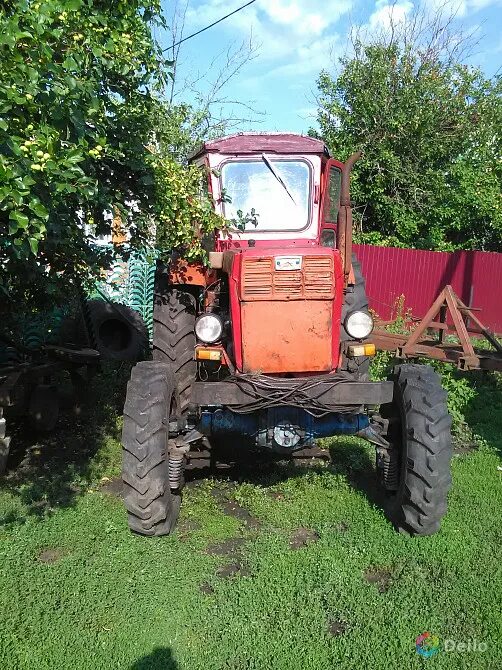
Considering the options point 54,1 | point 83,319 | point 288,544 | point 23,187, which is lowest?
point 288,544

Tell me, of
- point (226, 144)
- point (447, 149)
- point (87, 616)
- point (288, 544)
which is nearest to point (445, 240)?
point (447, 149)

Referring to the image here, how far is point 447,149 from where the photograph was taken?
15.7m

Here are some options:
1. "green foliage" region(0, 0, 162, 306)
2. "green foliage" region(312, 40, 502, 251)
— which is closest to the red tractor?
"green foliage" region(0, 0, 162, 306)

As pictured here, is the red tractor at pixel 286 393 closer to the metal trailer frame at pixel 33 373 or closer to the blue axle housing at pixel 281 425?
the blue axle housing at pixel 281 425

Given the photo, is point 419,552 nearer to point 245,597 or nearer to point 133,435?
point 245,597

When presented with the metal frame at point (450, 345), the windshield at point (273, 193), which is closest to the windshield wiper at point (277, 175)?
the windshield at point (273, 193)

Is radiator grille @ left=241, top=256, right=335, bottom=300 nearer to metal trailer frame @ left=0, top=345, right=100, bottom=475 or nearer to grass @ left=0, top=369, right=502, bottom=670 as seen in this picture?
grass @ left=0, top=369, right=502, bottom=670

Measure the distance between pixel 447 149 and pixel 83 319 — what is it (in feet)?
36.2

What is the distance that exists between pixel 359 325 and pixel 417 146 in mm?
12442

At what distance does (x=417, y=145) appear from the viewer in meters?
15.7

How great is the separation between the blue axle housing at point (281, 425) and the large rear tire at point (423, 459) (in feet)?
1.16

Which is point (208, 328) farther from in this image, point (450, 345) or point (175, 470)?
point (450, 345)

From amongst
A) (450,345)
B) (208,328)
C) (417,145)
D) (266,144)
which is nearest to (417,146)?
(417,145)

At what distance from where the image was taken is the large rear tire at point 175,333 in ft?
18.3
